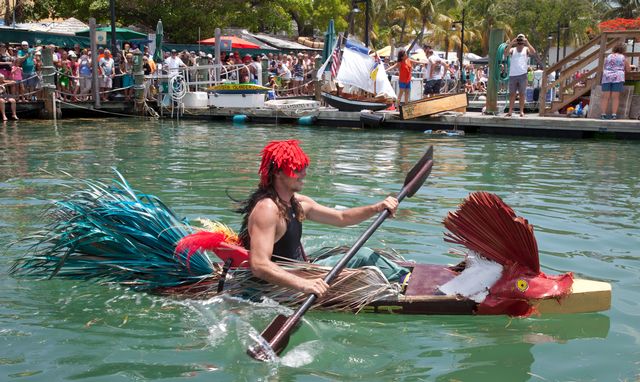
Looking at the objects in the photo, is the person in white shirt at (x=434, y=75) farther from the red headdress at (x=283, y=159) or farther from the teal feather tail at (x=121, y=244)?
the red headdress at (x=283, y=159)

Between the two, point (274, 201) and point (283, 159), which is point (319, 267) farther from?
point (283, 159)

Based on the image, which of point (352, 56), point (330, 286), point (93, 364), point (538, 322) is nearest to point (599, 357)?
point (538, 322)

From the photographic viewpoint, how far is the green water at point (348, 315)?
177 inches

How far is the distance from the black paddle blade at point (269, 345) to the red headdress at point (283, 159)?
0.97 metres

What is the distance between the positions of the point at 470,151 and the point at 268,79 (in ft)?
43.5

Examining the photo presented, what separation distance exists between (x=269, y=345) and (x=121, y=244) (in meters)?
1.75

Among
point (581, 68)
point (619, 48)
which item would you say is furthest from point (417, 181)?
point (581, 68)

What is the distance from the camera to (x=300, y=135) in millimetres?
17969

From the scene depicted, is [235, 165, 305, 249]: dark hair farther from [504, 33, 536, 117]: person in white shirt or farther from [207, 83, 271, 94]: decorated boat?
[207, 83, 271, 94]: decorated boat

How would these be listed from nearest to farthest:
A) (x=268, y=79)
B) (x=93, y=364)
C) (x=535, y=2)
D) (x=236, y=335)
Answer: (x=93, y=364), (x=236, y=335), (x=268, y=79), (x=535, y=2)

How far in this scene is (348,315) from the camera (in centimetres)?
521

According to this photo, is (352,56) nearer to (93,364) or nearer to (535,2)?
(93,364)

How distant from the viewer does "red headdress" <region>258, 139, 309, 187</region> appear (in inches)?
188

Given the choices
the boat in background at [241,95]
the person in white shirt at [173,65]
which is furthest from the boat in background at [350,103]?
the person in white shirt at [173,65]
